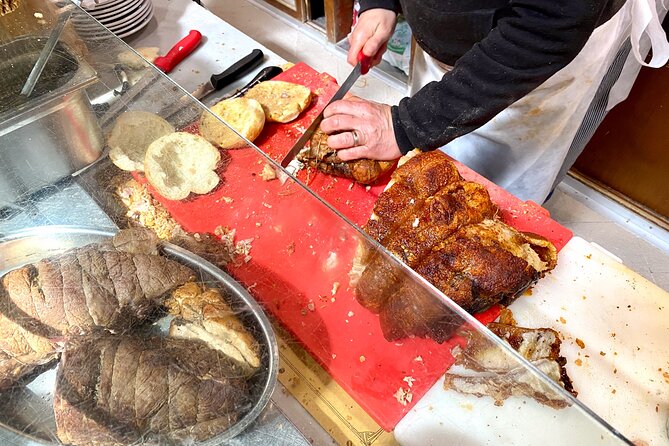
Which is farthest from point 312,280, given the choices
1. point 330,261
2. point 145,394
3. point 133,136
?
point 133,136

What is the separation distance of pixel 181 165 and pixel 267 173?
24 centimetres

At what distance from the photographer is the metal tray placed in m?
0.78

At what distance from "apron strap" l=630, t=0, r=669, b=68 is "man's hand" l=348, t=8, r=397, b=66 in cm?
75

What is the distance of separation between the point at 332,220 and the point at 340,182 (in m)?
0.65

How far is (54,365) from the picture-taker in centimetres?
79

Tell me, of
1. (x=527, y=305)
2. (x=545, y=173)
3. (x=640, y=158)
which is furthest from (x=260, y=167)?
(x=640, y=158)

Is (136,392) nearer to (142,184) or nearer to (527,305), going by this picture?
(142,184)

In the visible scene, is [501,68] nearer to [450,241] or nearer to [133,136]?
[450,241]

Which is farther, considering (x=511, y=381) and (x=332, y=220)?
(x=332, y=220)

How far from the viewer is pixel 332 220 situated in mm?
930

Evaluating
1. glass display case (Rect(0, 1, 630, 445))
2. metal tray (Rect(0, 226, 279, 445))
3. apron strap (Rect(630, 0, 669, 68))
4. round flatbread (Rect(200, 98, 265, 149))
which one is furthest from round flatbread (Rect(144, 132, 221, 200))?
apron strap (Rect(630, 0, 669, 68))

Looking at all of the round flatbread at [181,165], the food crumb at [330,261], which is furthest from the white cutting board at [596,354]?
the round flatbread at [181,165]

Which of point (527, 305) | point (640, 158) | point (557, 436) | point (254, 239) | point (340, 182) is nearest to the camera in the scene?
point (557, 436)

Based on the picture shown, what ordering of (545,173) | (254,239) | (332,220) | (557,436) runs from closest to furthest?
1. (557,436)
2. (332,220)
3. (254,239)
4. (545,173)
